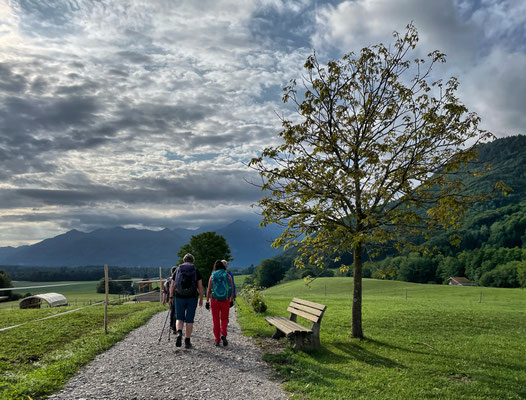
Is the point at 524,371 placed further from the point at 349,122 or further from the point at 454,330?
the point at 349,122

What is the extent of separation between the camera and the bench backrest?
10.4 m

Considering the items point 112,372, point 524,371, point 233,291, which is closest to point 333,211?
point 233,291

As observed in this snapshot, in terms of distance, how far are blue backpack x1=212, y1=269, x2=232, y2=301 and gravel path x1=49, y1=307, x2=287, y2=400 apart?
1480 millimetres

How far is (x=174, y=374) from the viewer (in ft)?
25.8

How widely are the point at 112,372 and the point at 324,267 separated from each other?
765 centimetres

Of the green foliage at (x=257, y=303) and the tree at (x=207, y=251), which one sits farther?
the tree at (x=207, y=251)

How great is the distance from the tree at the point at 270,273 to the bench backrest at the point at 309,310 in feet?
327

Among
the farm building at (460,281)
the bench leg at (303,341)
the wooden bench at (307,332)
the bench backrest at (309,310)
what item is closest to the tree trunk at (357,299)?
the bench backrest at (309,310)

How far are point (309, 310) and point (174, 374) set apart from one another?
493 centimetres

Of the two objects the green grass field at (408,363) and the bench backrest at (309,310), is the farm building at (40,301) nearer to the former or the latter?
the green grass field at (408,363)

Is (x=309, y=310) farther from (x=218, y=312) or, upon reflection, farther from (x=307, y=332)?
(x=218, y=312)

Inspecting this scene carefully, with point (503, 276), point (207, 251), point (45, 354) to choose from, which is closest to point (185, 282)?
point (45, 354)

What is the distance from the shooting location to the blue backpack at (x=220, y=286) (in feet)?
35.3

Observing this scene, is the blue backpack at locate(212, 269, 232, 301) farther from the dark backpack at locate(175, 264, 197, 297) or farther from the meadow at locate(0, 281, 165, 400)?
the meadow at locate(0, 281, 165, 400)
